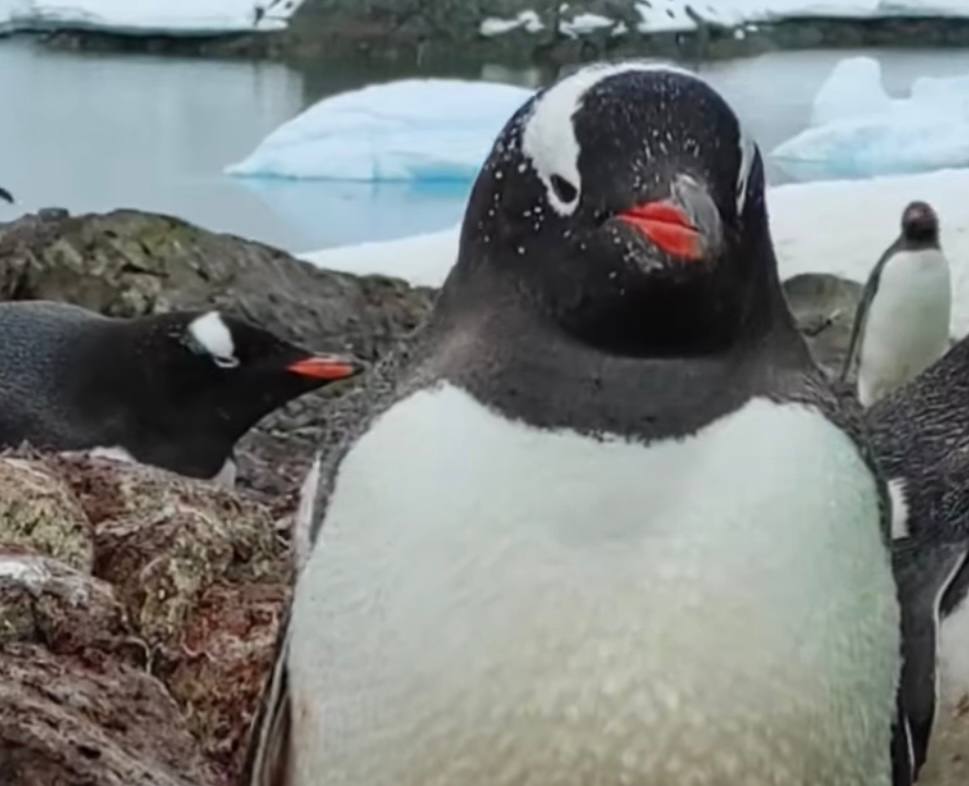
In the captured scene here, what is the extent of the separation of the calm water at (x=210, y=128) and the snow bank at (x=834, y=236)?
3.03 feet

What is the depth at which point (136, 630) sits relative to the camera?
151cm

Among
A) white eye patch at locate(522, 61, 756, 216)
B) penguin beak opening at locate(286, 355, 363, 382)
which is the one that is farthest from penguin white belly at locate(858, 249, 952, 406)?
white eye patch at locate(522, 61, 756, 216)

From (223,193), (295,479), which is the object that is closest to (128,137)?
(223,193)

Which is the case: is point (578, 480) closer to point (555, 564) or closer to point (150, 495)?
point (555, 564)

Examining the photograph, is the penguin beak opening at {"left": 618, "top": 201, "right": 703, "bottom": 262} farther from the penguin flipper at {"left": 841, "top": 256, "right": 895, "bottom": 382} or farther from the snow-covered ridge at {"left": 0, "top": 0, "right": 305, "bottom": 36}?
the snow-covered ridge at {"left": 0, "top": 0, "right": 305, "bottom": 36}

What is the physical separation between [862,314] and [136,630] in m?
3.81

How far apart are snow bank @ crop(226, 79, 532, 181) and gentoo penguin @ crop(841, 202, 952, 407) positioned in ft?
9.11

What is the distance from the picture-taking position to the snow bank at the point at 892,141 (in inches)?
345

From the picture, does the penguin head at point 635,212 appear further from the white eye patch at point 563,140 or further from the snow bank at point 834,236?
the snow bank at point 834,236

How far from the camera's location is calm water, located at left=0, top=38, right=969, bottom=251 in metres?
7.17

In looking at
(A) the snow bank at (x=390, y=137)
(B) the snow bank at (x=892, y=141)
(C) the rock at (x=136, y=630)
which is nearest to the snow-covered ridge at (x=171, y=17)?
(A) the snow bank at (x=390, y=137)

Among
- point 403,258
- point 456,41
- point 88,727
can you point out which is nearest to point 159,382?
point 88,727

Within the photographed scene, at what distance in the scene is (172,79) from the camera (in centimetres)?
1163

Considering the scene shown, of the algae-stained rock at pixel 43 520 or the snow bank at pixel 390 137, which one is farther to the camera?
the snow bank at pixel 390 137
